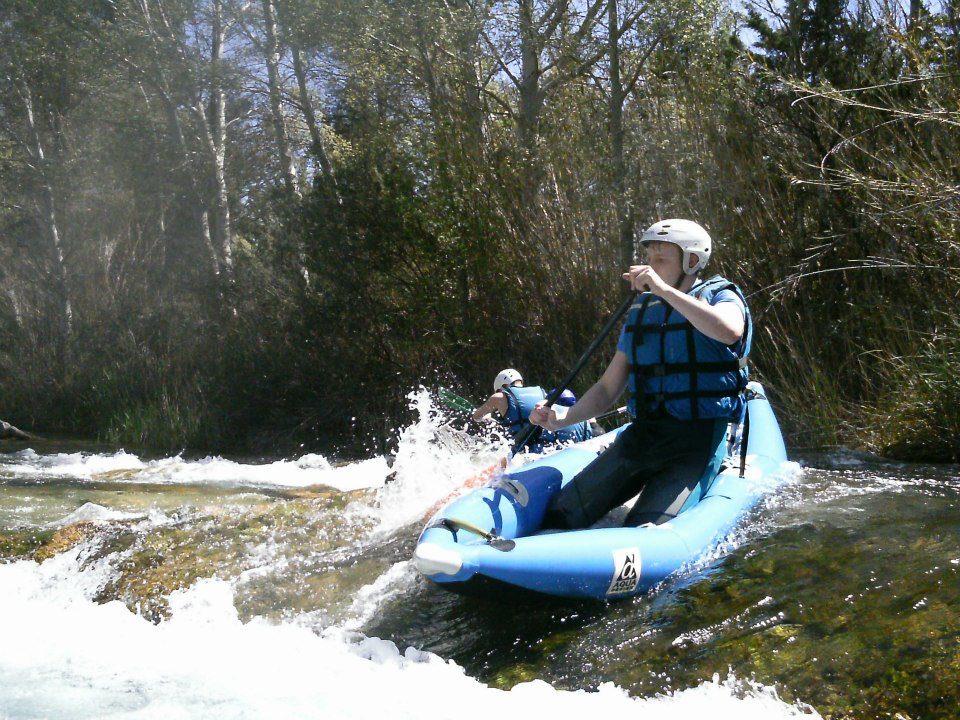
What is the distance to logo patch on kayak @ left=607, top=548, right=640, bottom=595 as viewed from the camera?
3250 millimetres

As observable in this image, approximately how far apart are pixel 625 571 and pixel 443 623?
672 millimetres

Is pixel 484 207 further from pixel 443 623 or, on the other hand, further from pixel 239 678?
pixel 239 678

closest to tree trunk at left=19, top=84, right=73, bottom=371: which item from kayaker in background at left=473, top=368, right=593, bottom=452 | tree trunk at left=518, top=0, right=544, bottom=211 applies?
tree trunk at left=518, top=0, right=544, bottom=211

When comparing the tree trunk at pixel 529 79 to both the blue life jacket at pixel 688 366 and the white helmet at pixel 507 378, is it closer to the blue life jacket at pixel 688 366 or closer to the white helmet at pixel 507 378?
the white helmet at pixel 507 378

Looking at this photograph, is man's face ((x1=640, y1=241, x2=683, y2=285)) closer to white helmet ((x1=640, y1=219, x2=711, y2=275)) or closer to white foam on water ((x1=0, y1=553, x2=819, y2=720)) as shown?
white helmet ((x1=640, y1=219, x2=711, y2=275))

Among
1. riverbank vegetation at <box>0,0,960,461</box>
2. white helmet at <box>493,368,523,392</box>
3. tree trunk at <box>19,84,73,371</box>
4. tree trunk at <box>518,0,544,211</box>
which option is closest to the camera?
white helmet at <box>493,368,523,392</box>

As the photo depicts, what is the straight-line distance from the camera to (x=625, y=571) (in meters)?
3.27

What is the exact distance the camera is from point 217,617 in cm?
374

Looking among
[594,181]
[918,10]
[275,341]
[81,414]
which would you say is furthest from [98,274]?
[918,10]

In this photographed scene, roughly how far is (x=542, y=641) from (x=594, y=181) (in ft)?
21.5

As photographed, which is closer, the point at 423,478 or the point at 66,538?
the point at 66,538

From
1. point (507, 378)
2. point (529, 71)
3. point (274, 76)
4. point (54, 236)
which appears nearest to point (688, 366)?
point (507, 378)

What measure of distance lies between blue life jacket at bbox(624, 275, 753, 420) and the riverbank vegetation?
212cm

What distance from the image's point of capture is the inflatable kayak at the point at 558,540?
121 inches
